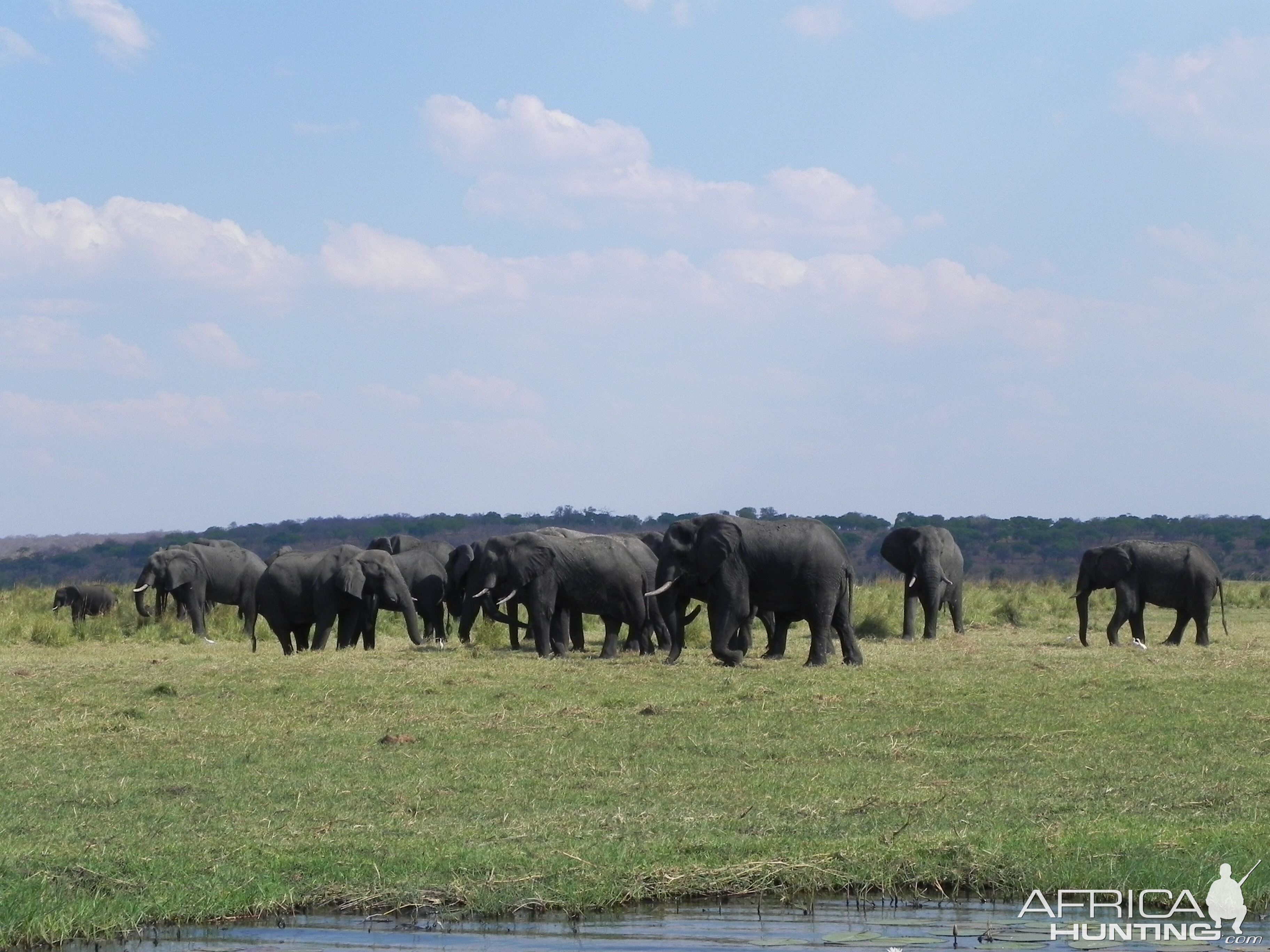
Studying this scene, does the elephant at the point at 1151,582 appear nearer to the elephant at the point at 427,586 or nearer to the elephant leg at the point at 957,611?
the elephant leg at the point at 957,611

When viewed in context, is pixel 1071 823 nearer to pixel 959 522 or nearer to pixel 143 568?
pixel 143 568

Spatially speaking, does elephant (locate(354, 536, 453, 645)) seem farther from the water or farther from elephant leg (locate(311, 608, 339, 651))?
the water

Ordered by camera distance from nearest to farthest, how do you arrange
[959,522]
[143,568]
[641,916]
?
[641,916] < [143,568] < [959,522]

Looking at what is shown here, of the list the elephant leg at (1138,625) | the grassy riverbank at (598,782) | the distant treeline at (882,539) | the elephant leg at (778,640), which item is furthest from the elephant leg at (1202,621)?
the distant treeline at (882,539)

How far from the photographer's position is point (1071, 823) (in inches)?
413

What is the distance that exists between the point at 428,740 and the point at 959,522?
104 meters

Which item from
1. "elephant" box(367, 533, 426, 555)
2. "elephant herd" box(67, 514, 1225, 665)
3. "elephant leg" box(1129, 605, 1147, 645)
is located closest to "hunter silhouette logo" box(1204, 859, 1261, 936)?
"elephant herd" box(67, 514, 1225, 665)

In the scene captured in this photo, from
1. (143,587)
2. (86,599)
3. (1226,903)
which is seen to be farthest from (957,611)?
(1226,903)

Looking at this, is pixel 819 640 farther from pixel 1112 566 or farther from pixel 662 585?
pixel 1112 566

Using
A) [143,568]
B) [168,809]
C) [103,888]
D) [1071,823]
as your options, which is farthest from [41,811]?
[143,568]

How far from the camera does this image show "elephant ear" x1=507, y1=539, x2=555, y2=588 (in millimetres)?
24719

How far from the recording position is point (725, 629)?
71.4ft

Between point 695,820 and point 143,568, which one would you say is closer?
point 695,820

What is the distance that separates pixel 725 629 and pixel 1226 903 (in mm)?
13318
